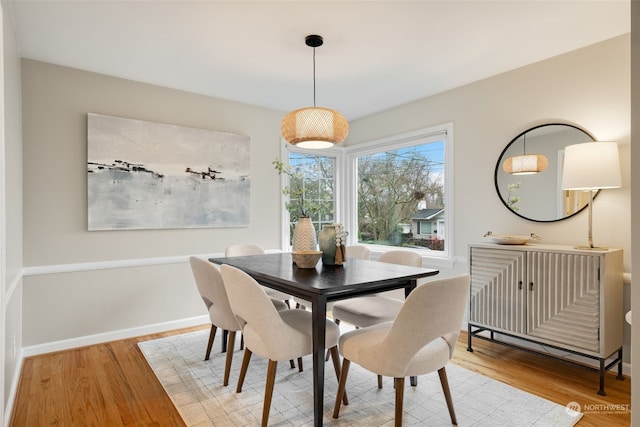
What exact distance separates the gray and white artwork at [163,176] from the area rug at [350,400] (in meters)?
1.47

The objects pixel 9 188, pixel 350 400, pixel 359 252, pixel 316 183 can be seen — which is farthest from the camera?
pixel 316 183

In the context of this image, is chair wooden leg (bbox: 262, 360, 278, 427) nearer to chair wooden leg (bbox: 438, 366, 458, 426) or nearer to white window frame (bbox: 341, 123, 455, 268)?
chair wooden leg (bbox: 438, 366, 458, 426)

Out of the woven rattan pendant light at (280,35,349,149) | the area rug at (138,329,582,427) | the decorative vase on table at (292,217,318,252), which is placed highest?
the woven rattan pendant light at (280,35,349,149)

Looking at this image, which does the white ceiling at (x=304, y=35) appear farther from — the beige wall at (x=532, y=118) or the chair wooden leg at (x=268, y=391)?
the chair wooden leg at (x=268, y=391)

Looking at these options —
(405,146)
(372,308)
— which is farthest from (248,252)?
(405,146)

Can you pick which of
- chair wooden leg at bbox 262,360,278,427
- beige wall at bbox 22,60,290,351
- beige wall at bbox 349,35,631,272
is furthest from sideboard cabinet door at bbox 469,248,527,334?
beige wall at bbox 22,60,290,351

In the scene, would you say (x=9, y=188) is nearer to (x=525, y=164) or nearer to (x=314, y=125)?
(x=314, y=125)

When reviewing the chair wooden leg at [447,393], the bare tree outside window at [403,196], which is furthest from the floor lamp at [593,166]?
the chair wooden leg at [447,393]

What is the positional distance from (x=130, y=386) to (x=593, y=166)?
360cm

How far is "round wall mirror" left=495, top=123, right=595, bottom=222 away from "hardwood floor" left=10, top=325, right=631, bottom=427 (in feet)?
4.01

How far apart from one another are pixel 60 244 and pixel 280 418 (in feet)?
8.29

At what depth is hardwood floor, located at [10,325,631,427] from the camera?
214cm

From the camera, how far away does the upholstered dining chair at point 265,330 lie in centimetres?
189

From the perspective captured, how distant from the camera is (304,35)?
2.63 meters
